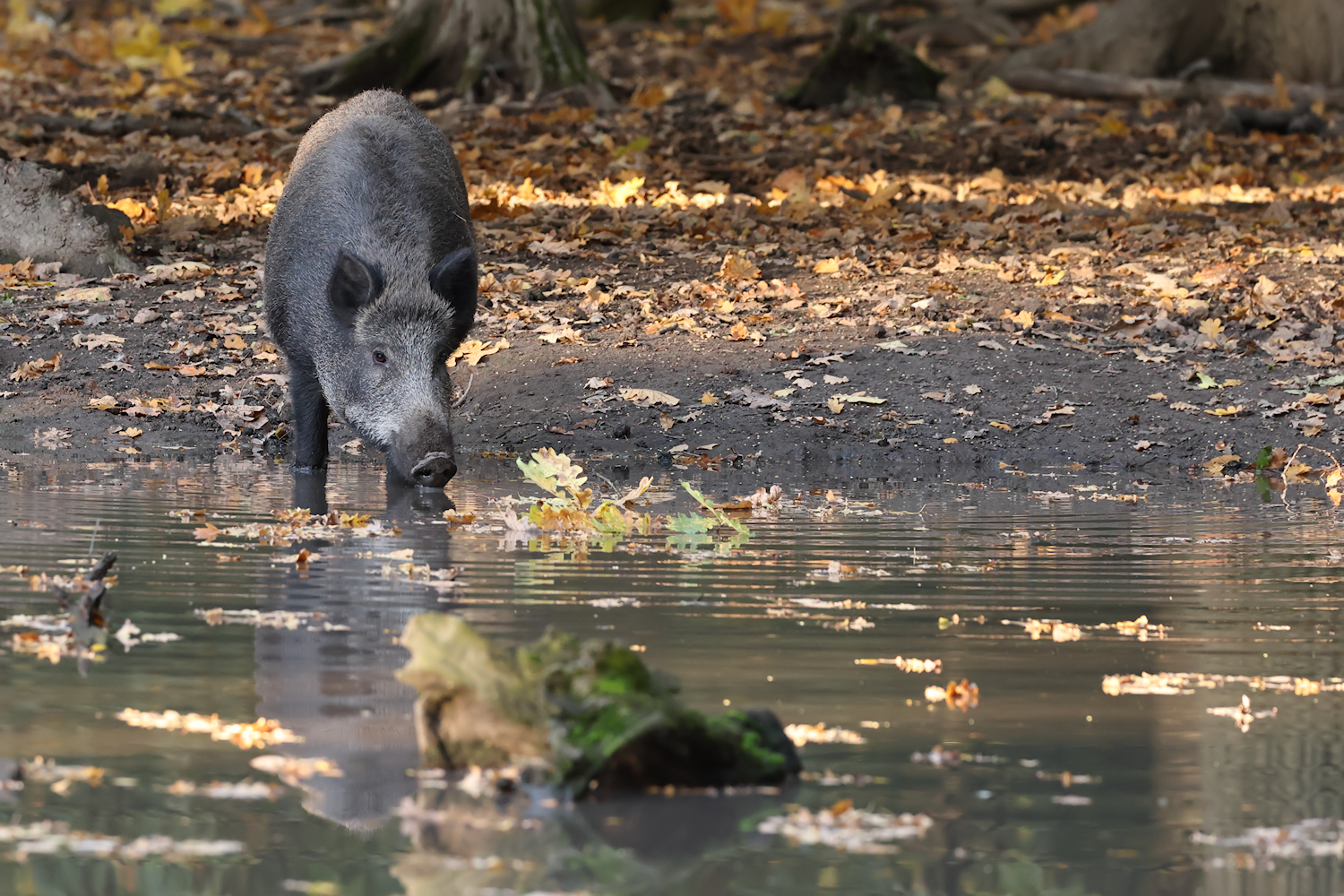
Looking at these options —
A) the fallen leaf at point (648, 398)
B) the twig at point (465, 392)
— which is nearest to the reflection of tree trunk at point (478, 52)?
the twig at point (465, 392)

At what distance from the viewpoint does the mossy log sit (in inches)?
929

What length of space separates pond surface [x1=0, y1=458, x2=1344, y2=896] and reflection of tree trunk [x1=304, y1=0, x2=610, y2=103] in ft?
49.3

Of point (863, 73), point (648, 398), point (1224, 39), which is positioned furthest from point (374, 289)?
point (1224, 39)

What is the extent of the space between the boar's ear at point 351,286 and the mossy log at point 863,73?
48.0ft

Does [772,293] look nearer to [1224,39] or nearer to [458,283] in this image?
[458,283]

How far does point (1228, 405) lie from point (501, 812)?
9070 mm

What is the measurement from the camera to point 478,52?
2248cm

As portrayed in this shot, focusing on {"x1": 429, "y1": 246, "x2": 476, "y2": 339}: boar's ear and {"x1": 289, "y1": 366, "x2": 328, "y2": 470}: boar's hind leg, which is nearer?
{"x1": 429, "y1": 246, "x2": 476, "y2": 339}: boar's ear

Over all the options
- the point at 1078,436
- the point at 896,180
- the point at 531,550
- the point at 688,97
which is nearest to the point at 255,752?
the point at 531,550

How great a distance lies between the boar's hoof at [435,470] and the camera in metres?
8.71

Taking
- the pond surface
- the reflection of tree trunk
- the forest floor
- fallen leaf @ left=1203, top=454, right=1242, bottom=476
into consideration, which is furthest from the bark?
the pond surface

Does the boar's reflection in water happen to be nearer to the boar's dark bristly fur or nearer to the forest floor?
the boar's dark bristly fur

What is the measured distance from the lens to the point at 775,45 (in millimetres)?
→ 28375

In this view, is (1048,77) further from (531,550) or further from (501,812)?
(501,812)
